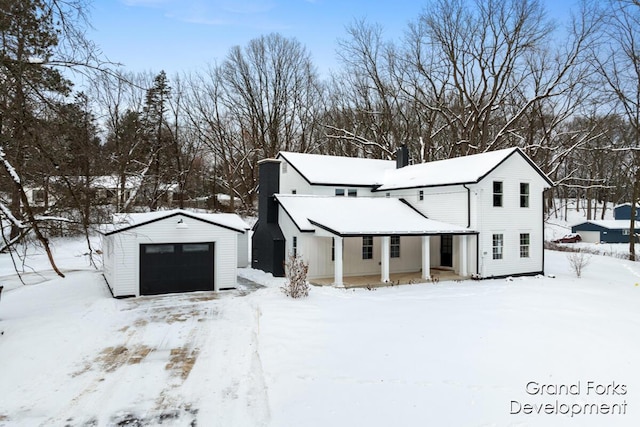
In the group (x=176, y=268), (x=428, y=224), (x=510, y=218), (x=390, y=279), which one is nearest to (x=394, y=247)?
(x=428, y=224)

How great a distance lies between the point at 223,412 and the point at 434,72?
35.7 meters

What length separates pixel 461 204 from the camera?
18.8 meters

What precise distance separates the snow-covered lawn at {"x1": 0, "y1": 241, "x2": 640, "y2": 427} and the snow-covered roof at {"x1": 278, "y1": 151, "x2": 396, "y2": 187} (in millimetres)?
9964

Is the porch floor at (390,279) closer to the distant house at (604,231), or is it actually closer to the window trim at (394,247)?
the window trim at (394,247)

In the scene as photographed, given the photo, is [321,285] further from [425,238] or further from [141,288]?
[141,288]

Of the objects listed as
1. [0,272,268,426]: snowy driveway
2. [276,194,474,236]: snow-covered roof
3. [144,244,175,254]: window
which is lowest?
[0,272,268,426]: snowy driveway

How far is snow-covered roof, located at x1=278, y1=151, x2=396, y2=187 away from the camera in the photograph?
23.1m

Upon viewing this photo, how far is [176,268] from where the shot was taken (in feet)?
48.2

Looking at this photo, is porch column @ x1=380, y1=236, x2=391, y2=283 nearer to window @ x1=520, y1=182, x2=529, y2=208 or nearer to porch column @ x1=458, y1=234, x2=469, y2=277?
porch column @ x1=458, y1=234, x2=469, y2=277

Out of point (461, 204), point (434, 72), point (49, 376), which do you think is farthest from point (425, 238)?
point (434, 72)

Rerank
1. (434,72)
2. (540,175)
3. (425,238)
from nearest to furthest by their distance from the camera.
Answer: (425,238), (540,175), (434,72)

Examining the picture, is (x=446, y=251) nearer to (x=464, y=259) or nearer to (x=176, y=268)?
(x=464, y=259)

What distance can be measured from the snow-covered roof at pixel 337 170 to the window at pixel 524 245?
8119mm

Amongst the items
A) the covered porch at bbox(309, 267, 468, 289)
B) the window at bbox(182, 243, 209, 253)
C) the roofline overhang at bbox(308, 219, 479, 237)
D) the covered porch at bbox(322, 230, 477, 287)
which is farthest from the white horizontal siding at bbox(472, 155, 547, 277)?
the window at bbox(182, 243, 209, 253)
